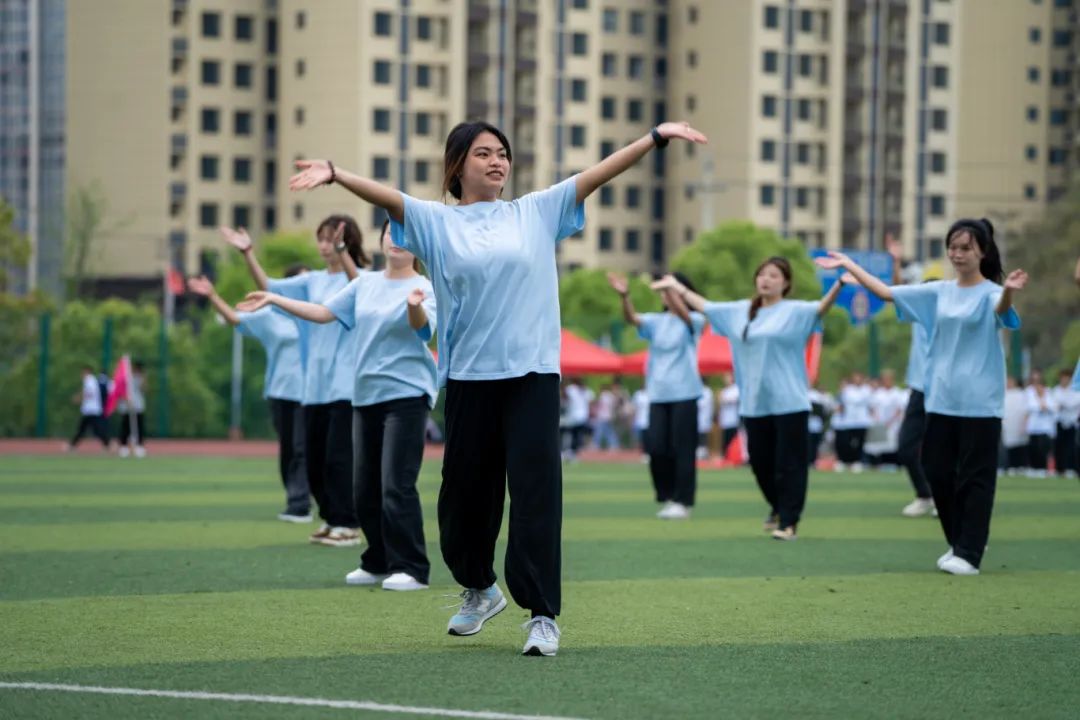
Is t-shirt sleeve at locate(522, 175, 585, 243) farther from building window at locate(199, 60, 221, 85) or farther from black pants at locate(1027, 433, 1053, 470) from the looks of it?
building window at locate(199, 60, 221, 85)

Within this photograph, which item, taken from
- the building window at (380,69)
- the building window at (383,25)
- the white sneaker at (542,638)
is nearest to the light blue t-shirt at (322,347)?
the white sneaker at (542,638)

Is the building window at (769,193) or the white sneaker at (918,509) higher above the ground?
the building window at (769,193)

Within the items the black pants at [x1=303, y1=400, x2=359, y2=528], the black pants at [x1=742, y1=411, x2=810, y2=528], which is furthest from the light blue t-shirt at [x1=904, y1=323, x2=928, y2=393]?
the black pants at [x1=303, y1=400, x2=359, y2=528]

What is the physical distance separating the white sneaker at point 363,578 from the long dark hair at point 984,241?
158 inches

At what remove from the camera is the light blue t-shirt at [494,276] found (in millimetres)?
8289

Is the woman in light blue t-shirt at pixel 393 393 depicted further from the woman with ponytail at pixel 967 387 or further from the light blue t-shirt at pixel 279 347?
the light blue t-shirt at pixel 279 347

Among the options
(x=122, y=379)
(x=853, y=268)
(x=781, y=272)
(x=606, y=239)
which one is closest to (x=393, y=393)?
(x=853, y=268)

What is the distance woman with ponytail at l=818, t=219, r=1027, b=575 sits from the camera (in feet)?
40.4

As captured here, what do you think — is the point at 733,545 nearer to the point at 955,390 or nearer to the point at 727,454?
the point at 955,390

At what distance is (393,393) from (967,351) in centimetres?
372

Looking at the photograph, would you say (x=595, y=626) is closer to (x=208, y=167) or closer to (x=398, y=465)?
(x=398, y=465)

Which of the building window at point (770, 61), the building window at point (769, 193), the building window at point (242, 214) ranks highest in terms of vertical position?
the building window at point (770, 61)

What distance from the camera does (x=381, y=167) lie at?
317ft

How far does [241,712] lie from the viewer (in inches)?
264
